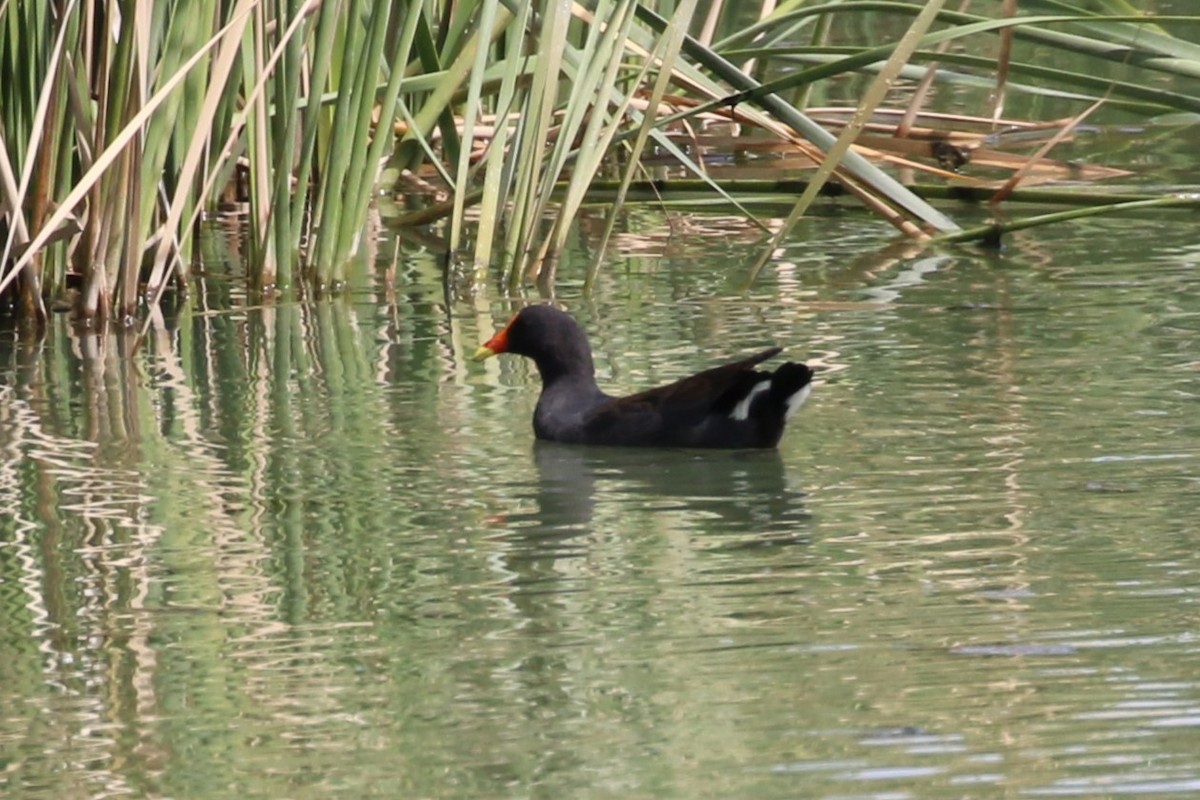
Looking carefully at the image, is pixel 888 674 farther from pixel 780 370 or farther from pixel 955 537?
pixel 780 370

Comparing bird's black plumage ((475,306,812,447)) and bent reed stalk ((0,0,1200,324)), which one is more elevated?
bent reed stalk ((0,0,1200,324))

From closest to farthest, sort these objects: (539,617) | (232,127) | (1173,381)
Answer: (539,617) → (1173,381) → (232,127)

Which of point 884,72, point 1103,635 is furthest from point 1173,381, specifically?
point 1103,635

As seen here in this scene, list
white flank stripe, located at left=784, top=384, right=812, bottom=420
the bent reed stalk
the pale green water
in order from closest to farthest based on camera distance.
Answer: the pale green water
white flank stripe, located at left=784, top=384, right=812, bottom=420
the bent reed stalk

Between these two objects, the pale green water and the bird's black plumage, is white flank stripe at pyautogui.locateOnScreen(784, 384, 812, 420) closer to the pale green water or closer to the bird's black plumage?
the bird's black plumage

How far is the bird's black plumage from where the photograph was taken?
554 cm

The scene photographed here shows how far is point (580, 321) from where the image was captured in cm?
730

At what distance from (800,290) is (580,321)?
728mm

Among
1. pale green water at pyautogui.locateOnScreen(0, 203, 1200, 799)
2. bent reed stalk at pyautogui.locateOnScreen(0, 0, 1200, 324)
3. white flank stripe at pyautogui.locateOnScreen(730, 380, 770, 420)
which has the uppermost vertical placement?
bent reed stalk at pyautogui.locateOnScreen(0, 0, 1200, 324)

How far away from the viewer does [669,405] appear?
5.67 meters

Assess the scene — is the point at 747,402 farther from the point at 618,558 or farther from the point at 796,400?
the point at 618,558

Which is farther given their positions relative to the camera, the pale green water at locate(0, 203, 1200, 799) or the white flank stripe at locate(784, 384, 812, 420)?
the white flank stripe at locate(784, 384, 812, 420)

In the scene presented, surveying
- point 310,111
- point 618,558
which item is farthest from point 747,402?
point 310,111

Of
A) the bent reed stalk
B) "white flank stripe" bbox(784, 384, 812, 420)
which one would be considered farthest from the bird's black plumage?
the bent reed stalk
